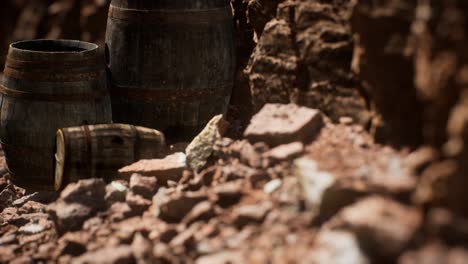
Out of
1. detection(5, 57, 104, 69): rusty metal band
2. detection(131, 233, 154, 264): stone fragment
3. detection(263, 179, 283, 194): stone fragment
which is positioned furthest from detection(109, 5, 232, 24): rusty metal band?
detection(131, 233, 154, 264): stone fragment

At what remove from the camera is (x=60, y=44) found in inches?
205

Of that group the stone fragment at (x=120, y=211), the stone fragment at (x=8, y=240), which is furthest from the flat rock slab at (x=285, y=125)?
the stone fragment at (x=8, y=240)

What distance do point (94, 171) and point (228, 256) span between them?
177 cm

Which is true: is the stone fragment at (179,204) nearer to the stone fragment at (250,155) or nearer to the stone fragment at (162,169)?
the stone fragment at (250,155)

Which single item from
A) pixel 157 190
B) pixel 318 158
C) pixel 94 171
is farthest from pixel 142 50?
pixel 318 158

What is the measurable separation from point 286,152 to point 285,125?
255 mm

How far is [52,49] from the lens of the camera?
522cm

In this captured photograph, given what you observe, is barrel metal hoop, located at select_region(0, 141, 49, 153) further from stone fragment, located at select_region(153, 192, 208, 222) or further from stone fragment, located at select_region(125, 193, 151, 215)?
stone fragment, located at select_region(153, 192, 208, 222)

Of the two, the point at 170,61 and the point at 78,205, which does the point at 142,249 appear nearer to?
the point at 78,205

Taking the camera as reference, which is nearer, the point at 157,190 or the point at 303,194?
the point at 303,194

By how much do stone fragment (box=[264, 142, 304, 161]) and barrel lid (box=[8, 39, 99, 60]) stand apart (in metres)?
1.85

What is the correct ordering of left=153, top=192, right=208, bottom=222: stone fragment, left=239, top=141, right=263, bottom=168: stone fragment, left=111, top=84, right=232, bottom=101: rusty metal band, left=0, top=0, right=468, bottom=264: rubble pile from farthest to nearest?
left=111, top=84, right=232, bottom=101: rusty metal band, left=239, top=141, right=263, bottom=168: stone fragment, left=153, top=192, right=208, bottom=222: stone fragment, left=0, top=0, right=468, bottom=264: rubble pile

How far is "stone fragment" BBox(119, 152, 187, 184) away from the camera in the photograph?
4.02m

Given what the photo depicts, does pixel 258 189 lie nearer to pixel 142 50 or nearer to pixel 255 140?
pixel 255 140
